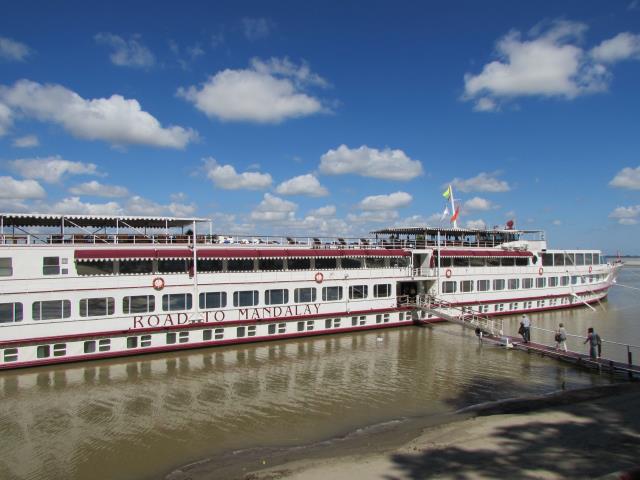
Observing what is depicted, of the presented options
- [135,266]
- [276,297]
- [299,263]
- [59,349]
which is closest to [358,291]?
[299,263]

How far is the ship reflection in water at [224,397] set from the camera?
14.7m

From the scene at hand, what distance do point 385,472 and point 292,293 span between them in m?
19.0

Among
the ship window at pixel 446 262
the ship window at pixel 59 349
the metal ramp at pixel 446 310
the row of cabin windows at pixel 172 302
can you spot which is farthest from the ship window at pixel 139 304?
the ship window at pixel 446 262

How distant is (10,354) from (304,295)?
16.3 metres

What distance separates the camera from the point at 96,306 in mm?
24594

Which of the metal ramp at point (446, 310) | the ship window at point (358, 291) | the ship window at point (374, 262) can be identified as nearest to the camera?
the ship window at point (358, 291)

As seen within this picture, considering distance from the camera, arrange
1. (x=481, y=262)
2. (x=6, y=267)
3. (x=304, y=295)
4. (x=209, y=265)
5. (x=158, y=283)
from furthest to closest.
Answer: (x=481, y=262), (x=304, y=295), (x=209, y=265), (x=158, y=283), (x=6, y=267)

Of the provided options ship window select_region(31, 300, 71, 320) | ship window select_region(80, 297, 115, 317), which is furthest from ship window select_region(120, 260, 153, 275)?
ship window select_region(31, 300, 71, 320)

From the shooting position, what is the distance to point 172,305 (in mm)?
26578

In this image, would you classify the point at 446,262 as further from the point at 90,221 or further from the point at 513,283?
the point at 90,221

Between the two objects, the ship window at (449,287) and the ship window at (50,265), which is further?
the ship window at (449,287)

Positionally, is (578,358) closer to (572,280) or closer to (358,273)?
(358,273)

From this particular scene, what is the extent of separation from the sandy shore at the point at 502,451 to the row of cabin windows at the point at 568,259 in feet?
98.2

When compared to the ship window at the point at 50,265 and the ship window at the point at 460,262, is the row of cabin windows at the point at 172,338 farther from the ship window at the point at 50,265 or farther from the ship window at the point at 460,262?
the ship window at the point at 460,262
